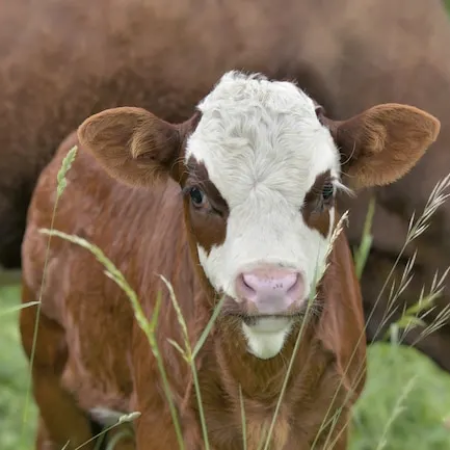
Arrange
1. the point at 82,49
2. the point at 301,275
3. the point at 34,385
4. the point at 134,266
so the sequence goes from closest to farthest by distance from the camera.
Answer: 1. the point at 301,275
2. the point at 134,266
3. the point at 34,385
4. the point at 82,49

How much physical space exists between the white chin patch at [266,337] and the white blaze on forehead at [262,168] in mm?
112

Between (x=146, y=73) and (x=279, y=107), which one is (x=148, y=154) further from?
(x=146, y=73)

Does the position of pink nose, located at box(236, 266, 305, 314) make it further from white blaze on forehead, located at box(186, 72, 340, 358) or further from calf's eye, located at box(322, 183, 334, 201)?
calf's eye, located at box(322, 183, 334, 201)

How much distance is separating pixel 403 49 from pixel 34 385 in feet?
5.48

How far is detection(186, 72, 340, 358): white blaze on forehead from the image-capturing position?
2908 millimetres

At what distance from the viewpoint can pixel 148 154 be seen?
3.31 meters

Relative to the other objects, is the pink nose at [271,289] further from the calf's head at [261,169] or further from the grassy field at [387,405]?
the grassy field at [387,405]

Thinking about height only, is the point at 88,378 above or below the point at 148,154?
below

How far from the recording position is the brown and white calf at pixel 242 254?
2.96 m

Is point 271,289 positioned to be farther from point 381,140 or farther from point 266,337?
point 381,140

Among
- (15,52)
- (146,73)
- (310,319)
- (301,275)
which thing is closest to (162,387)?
(310,319)

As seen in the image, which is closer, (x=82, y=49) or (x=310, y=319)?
(x=310, y=319)

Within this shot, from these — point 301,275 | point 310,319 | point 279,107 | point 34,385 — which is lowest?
point 34,385

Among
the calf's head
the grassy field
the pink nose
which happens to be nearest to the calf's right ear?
the calf's head
